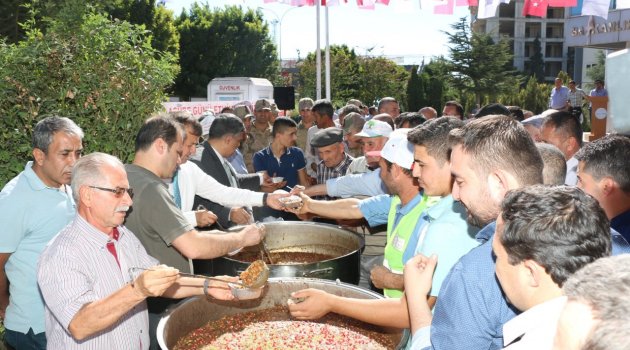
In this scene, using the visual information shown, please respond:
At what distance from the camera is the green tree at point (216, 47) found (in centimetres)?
3725

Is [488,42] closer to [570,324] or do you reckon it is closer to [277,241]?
[277,241]

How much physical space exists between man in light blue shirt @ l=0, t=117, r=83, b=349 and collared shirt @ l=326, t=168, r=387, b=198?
98.4 inches

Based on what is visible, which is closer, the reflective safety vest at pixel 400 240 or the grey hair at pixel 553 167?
the reflective safety vest at pixel 400 240

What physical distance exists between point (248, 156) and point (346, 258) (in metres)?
5.73

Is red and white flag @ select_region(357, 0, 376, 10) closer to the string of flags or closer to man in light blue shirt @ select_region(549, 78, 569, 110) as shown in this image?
the string of flags

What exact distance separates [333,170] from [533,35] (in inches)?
2930

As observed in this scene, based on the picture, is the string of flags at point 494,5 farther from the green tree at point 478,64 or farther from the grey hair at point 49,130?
the green tree at point 478,64

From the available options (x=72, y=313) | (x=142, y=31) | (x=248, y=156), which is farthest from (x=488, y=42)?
(x=72, y=313)

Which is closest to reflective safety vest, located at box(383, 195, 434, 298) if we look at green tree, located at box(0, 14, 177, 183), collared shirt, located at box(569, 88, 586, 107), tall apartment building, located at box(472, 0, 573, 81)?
green tree, located at box(0, 14, 177, 183)

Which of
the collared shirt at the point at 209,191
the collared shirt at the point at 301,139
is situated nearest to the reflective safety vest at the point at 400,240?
the collared shirt at the point at 209,191

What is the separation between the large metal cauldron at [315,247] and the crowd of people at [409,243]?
0.56 feet

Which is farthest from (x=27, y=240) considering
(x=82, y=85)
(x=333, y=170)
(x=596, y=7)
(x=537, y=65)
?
(x=537, y=65)

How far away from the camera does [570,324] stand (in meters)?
1.03

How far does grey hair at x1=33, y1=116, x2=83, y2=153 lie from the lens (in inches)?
134
